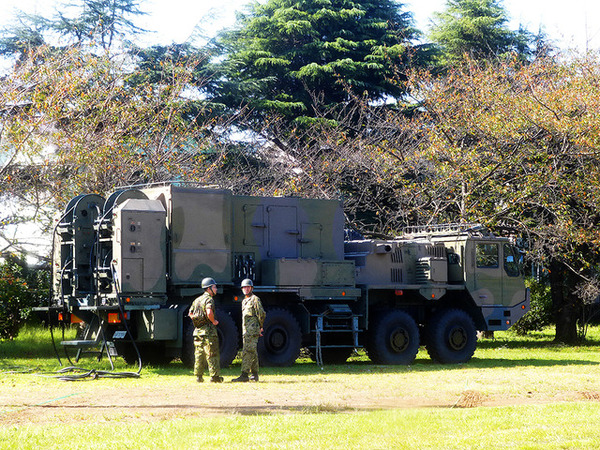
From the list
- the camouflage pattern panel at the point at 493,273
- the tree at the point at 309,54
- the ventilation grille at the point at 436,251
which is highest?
the tree at the point at 309,54

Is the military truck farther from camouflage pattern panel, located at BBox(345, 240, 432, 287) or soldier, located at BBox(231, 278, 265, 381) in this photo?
soldier, located at BBox(231, 278, 265, 381)

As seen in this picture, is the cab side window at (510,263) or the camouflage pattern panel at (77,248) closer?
the camouflage pattern panel at (77,248)

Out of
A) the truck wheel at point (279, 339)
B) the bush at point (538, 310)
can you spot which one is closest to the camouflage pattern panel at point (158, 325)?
the truck wheel at point (279, 339)

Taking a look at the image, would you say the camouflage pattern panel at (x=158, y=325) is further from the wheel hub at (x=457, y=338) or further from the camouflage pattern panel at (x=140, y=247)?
the wheel hub at (x=457, y=338)

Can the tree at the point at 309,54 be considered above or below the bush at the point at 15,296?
above

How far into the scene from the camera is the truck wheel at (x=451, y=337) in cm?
2078

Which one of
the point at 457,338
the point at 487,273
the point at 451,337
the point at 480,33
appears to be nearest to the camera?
the point at 451,337

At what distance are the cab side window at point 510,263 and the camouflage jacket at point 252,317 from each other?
8.02 m

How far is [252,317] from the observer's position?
16.0m

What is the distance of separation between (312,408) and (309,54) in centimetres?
2644

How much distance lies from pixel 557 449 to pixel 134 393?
22.0 feet

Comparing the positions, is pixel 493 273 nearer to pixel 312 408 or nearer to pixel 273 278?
pixel 273 278

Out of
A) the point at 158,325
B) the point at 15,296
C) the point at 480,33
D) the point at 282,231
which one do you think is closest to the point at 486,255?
the point at 282,231

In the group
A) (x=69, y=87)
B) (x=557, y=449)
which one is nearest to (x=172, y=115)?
(x=69, y=87)
